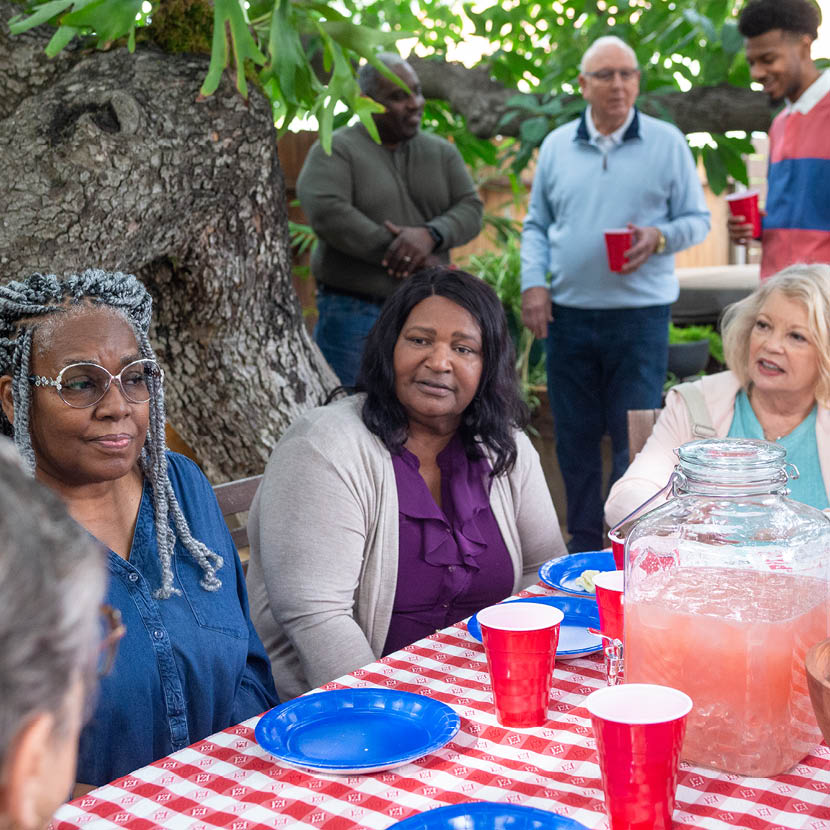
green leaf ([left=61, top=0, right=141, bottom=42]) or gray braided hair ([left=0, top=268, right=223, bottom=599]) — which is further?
green leaf ([left=61, top=0, right=141, bottom=42])

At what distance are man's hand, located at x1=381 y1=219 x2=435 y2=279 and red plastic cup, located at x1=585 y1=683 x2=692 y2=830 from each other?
2657mm

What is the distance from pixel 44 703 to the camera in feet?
1.68

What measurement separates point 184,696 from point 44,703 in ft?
3.50

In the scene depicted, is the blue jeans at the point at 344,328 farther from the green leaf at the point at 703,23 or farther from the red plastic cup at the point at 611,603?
the red plastic cup at the point at 611,603

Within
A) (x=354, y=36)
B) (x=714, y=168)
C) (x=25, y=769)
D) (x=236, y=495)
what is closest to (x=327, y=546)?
(x=236, y=495)

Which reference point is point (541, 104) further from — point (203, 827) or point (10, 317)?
point (203, 827)

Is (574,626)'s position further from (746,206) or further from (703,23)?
(703,23)

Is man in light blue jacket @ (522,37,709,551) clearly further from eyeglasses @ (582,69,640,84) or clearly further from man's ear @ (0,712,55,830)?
man's ear @ (0,712,55,830)

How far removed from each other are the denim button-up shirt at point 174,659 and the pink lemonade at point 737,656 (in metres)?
0.71

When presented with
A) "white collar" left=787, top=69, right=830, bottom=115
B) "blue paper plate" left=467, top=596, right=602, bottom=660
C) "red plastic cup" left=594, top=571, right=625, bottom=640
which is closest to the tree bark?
"blue paper plate" left=467, top=596, right=602, bottom=660

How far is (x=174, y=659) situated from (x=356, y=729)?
438 millimetres

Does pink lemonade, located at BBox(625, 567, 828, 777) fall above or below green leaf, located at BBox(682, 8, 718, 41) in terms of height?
below

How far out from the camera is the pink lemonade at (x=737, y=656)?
1.07 m

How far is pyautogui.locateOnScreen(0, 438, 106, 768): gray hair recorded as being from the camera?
488 mm
